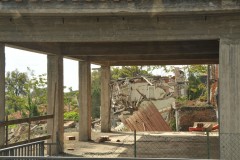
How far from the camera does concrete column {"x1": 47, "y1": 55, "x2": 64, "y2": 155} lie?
1566 cm

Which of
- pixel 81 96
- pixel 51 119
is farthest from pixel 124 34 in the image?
pixel 81 96

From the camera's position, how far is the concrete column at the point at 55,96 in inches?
617

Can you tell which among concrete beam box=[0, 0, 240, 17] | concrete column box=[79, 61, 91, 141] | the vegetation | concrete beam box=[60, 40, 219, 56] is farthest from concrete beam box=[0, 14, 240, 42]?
the vegetation

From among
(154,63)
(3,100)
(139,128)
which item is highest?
(154,63)

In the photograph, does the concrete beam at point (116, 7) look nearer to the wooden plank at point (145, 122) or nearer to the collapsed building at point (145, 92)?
the wooden plank at point (145, 122)

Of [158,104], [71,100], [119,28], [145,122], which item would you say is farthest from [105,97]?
[71,100]

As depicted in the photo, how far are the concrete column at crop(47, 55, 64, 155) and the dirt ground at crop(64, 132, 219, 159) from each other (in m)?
0.92

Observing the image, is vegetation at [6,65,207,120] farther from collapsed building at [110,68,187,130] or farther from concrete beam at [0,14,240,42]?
concrete beam at [0,14,240,42]

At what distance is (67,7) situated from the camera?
1078cm

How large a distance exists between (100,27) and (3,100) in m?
3.82

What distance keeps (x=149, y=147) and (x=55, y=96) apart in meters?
4.68

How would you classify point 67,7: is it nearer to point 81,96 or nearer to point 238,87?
point 238,87

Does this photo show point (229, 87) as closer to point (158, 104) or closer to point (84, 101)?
point (84, 101)

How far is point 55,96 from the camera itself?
15844 millimetres
